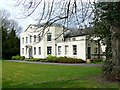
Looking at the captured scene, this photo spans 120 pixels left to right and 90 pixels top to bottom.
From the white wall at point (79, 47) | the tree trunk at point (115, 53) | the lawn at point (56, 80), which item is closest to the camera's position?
the lawn at point (56, 80)

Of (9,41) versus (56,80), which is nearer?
(56,80)

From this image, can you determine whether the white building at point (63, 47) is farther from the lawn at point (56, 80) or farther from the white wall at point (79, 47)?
the lawn at point (56, 80)

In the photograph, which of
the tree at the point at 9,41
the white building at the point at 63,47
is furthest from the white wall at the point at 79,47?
the tree at the point at 9,41

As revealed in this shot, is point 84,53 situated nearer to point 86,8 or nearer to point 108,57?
point 108,57

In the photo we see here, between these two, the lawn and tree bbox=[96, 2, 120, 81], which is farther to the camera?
tree bbox=[96, 2, 120, 81]

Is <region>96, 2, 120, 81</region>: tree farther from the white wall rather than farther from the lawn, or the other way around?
the white wall

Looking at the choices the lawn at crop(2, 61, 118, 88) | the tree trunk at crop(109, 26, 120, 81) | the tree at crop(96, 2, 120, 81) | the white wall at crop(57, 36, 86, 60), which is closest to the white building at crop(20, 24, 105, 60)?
the white wall at crop(57, 36, 86, 60)

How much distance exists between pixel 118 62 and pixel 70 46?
28999mm

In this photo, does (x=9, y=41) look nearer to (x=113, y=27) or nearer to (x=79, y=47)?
(x=79, y=47)

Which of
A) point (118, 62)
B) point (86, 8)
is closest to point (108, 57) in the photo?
point (118, 62)

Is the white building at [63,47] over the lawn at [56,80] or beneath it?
over

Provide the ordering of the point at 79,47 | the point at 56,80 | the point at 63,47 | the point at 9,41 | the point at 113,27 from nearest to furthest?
the point at 56,80
the point at 113,27
the point at 79,47
the point at 63,47
the point at 9,41

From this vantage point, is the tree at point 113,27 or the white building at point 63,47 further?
the white building at point 63,47

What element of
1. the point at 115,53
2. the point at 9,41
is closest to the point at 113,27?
the point at 115,53
